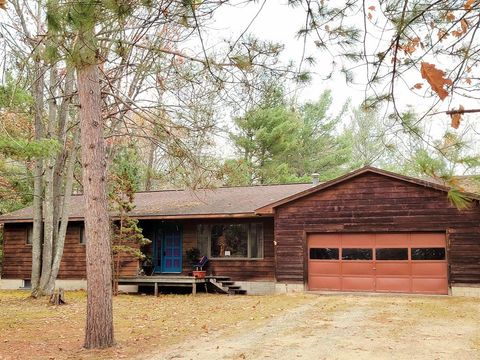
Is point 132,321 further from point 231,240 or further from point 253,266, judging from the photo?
point 231,240

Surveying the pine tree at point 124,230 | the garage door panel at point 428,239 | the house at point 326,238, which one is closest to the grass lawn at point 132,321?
the pine tree at point 124,230

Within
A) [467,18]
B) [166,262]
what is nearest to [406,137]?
[467,18]

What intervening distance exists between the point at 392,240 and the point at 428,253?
3.82ft

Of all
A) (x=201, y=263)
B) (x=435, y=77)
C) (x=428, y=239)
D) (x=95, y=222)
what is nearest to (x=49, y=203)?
(x=201, y=263)

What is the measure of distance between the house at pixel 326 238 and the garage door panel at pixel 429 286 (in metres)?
0.03

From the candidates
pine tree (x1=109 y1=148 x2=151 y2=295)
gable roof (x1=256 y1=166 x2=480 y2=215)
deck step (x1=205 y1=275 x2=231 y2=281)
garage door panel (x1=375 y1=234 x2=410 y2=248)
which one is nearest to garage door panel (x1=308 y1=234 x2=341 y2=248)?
→ garage door panel (x1=375 y1=234 x2=410 y2=248)

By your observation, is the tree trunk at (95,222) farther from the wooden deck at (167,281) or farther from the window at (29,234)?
the window at (29,234)

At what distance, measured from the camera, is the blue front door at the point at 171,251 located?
20.8m

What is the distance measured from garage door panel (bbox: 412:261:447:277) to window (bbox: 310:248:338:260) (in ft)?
8.41

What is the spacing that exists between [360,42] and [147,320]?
8966mm

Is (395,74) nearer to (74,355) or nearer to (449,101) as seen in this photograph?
(449,101)

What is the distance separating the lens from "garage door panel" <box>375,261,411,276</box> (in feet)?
55.6

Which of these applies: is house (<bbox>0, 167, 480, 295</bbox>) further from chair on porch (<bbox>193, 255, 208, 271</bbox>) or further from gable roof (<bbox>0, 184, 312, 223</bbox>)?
chair on porch (<bbox>193, 255, 208, 271</bbox>)

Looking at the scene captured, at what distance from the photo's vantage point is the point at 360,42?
5.39m
